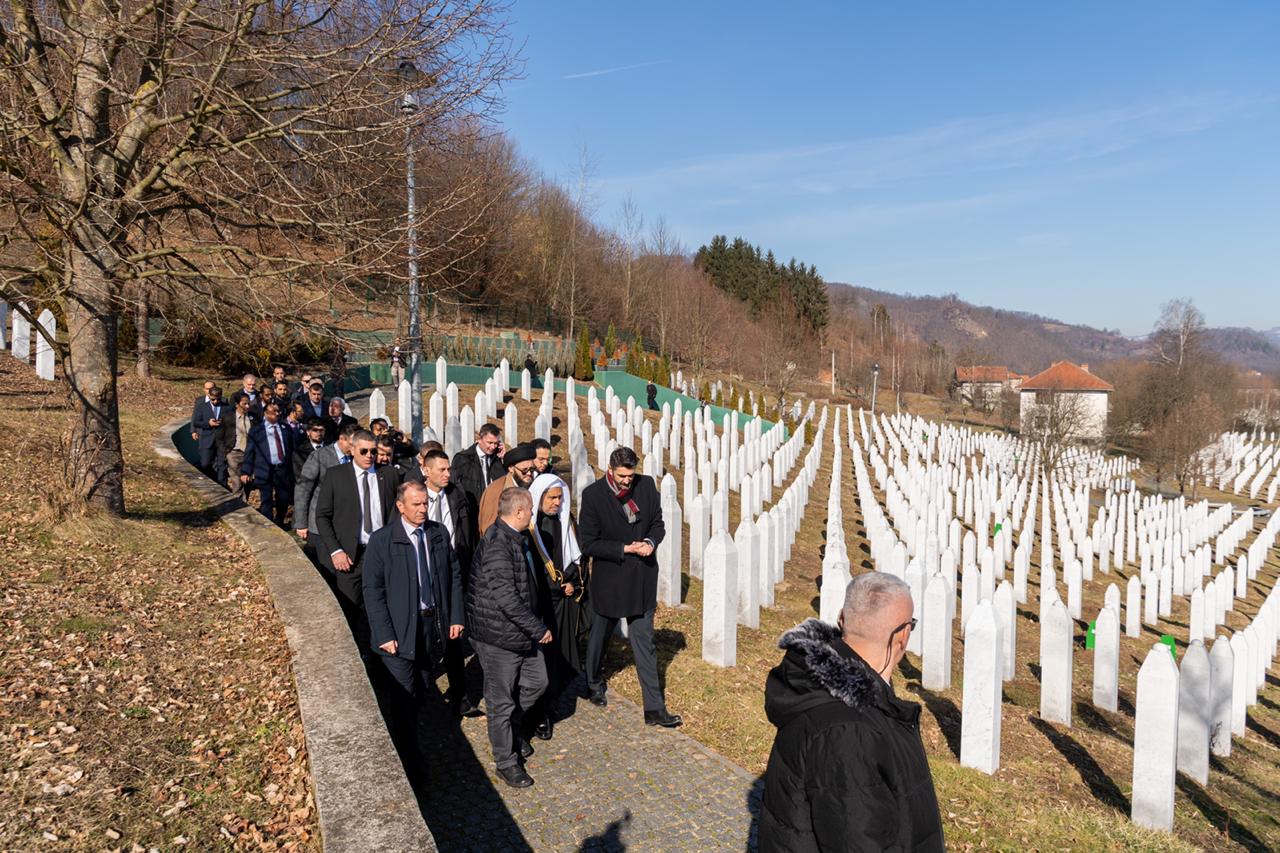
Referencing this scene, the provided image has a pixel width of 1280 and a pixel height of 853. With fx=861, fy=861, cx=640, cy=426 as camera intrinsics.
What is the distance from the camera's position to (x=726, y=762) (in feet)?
17.3

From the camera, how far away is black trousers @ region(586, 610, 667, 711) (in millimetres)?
5707

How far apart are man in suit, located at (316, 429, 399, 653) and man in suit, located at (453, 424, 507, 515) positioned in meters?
0.94

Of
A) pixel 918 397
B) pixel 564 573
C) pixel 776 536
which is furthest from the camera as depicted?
pixel 918 397

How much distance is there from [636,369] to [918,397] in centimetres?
4848

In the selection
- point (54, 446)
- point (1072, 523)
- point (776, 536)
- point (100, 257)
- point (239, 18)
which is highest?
point (239, 18)

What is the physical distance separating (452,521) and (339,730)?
6.65 feet

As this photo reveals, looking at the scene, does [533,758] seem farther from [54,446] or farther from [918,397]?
[918,397]

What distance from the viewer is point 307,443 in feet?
30.2

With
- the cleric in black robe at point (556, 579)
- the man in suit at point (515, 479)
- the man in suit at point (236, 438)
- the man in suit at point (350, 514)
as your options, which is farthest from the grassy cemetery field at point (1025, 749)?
the man in suit at point (236, 438)

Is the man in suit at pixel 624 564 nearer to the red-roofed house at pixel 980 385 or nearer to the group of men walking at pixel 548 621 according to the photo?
the group of men walking at pixel 548 621

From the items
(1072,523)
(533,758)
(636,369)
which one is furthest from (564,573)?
(636,369)

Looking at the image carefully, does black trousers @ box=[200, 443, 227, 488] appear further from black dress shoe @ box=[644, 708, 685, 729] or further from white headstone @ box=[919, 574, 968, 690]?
white headstone @ box=[919, 574, 968, 690]

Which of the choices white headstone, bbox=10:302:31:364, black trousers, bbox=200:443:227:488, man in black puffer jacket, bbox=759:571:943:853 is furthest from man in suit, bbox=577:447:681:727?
white headstone, bbox=10:302:31:364

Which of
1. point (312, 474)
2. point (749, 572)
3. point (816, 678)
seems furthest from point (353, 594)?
point (816, 678)
